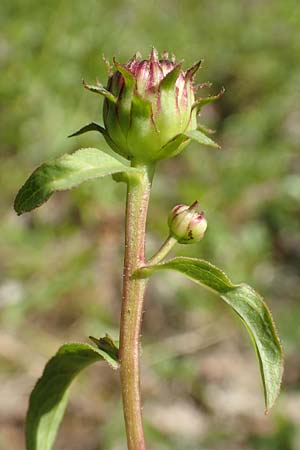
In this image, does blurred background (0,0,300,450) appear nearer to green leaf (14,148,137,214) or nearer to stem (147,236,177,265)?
stem (147,236,177,265)

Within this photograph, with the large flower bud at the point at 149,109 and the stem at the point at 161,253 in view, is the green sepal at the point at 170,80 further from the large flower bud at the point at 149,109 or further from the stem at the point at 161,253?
the stem at the point at 161,253

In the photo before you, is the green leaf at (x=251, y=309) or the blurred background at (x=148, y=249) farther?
the blurred background at (x=148, y=249)

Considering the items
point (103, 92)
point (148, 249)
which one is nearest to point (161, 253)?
point (103, 92)

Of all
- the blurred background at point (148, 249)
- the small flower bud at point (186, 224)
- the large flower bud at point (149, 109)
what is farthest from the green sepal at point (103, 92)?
the blurred background at point (148, 249)

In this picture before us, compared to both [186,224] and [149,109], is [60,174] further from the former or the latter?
[186,224]

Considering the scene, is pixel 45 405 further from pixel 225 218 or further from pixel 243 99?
pixel 243 99

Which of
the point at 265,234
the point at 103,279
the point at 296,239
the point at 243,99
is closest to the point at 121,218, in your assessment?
the point at 103,279
